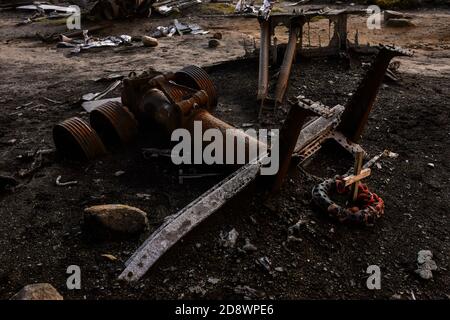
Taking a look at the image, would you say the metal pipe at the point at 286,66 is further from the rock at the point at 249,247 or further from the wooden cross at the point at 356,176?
the rock at the point at 249,247

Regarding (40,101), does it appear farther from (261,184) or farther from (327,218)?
(327,218)

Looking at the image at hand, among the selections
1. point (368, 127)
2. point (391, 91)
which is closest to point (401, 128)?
point (368, 127)

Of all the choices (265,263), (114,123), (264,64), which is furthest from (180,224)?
(264,64)

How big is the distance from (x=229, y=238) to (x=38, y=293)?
5.77 feet

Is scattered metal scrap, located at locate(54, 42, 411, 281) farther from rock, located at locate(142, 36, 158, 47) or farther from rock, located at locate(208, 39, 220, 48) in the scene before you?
rock, located at locate(142, 36, 158, 47)

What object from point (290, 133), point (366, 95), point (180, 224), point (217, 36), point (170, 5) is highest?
point (170, 5)

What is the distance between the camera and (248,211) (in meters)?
4.55

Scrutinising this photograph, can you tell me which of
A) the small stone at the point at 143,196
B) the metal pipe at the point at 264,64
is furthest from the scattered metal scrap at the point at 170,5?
the small stone at the point at 143,196

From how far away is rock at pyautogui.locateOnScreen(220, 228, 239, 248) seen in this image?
4.18m

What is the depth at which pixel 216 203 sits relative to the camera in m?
4.21

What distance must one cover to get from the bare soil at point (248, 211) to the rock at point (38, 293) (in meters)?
0.27

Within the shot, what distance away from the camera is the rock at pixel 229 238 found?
13.7ft

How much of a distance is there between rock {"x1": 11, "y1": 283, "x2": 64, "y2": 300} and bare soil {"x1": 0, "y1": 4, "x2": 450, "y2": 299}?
0.90ft

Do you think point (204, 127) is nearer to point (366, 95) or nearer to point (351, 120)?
point (351, 120)
